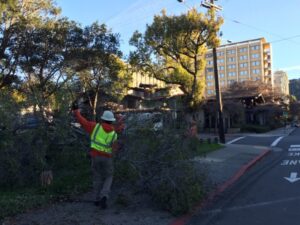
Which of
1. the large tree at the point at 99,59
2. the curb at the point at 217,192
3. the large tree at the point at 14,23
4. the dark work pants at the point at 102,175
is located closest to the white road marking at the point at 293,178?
the curb at the point at 217,192

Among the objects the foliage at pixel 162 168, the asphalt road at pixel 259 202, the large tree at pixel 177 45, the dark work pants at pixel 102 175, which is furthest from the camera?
the large tree at pixel 177 45

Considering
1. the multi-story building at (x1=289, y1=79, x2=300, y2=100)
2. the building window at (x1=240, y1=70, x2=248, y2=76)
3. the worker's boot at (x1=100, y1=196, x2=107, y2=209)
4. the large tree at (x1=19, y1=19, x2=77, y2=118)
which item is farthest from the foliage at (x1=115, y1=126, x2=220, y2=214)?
the multi-story building at (x1=289, y1=79, x2=300, y2=100)

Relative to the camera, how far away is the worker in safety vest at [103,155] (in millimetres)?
7426

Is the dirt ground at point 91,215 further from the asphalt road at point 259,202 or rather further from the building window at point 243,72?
the building window at point 243,72

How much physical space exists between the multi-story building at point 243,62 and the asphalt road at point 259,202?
115029 millimetres

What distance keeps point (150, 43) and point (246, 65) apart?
11948 cm

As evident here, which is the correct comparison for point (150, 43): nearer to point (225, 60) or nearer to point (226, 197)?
→ point (226, 197)

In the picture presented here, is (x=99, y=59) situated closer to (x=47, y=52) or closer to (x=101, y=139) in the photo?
(x=47, y=52)

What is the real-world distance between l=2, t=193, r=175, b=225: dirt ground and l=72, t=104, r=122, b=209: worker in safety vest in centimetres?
29

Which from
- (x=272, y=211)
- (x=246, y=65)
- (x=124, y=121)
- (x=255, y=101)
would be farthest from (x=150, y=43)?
(x=246, y=65)

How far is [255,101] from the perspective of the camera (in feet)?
177

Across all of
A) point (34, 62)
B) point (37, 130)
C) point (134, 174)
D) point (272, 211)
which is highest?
point (34, 62)

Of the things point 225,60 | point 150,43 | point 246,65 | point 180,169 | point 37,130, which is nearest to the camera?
point 180,169

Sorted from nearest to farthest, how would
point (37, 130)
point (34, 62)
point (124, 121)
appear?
1. point (37, 130)
2. point (124, 121)
3. point (34, 62)
